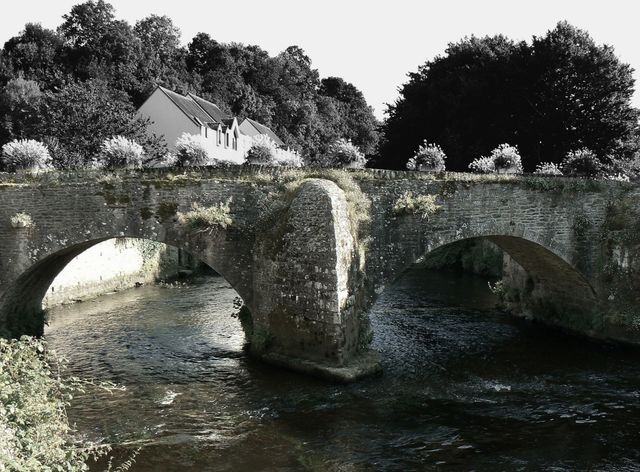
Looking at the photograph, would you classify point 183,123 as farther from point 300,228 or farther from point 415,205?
point 300,228

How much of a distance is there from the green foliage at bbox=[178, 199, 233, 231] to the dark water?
12.6 feet

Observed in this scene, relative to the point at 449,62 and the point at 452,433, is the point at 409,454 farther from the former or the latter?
the point at 449,62

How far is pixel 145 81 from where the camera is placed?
5891cm

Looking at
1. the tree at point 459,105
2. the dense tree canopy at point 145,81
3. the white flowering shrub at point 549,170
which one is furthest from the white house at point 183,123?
the white flowering shrub at point 549,170

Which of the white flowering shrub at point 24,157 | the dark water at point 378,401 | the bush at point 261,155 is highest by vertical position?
the bush at point 261,155

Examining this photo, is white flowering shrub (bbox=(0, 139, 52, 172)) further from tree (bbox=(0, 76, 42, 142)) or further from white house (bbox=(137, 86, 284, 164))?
tree (bbox=(0, 76, 42, 142))

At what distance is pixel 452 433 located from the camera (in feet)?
40.3

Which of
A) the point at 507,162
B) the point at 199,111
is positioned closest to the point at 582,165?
the point at 507,162

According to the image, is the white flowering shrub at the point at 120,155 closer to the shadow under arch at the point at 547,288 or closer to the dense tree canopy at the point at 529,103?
the shadow under arch at the point at 547,288

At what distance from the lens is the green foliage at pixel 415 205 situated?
16.5m

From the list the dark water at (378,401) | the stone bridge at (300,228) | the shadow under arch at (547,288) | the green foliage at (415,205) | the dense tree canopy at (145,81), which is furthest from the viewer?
the dense tree canopy at (145,81)

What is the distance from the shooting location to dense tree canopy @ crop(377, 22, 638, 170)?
30766mm

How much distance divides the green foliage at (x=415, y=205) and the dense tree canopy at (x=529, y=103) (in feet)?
58.4

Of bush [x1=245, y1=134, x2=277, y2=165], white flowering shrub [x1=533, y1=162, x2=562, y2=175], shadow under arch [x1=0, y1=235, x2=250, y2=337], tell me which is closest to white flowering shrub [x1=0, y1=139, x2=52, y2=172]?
shadow under arch [x1=0, y1=235, x2=250, y2=337]
